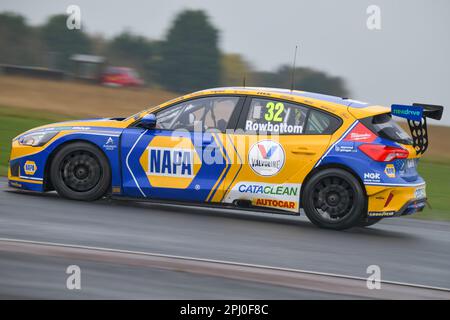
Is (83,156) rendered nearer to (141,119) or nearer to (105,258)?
(141,119)

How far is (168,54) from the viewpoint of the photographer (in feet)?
156

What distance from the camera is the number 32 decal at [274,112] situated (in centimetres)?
928

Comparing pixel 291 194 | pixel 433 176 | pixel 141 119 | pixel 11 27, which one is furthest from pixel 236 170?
pixel 11 27

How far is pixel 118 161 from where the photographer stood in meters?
9.45

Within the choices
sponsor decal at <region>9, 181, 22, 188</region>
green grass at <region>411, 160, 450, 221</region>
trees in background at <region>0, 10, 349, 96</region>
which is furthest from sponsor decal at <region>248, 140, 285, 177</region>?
trees in background at <region>0, 10, 349, 96</region>

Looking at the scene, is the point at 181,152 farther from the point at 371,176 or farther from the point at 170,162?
the point at 371,176

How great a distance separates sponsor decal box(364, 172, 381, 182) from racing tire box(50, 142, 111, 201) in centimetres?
295

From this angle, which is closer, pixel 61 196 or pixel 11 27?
pixel 61 196

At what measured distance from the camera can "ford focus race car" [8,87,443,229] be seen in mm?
8984

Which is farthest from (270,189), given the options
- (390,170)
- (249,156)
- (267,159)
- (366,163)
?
(390,170)

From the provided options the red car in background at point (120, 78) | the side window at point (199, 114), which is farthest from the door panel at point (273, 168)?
the red car in background at point (120, 78)

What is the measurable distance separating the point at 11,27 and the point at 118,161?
48226 millimetres

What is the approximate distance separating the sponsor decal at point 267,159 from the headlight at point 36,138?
244 centimetres

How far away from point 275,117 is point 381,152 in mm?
1258
